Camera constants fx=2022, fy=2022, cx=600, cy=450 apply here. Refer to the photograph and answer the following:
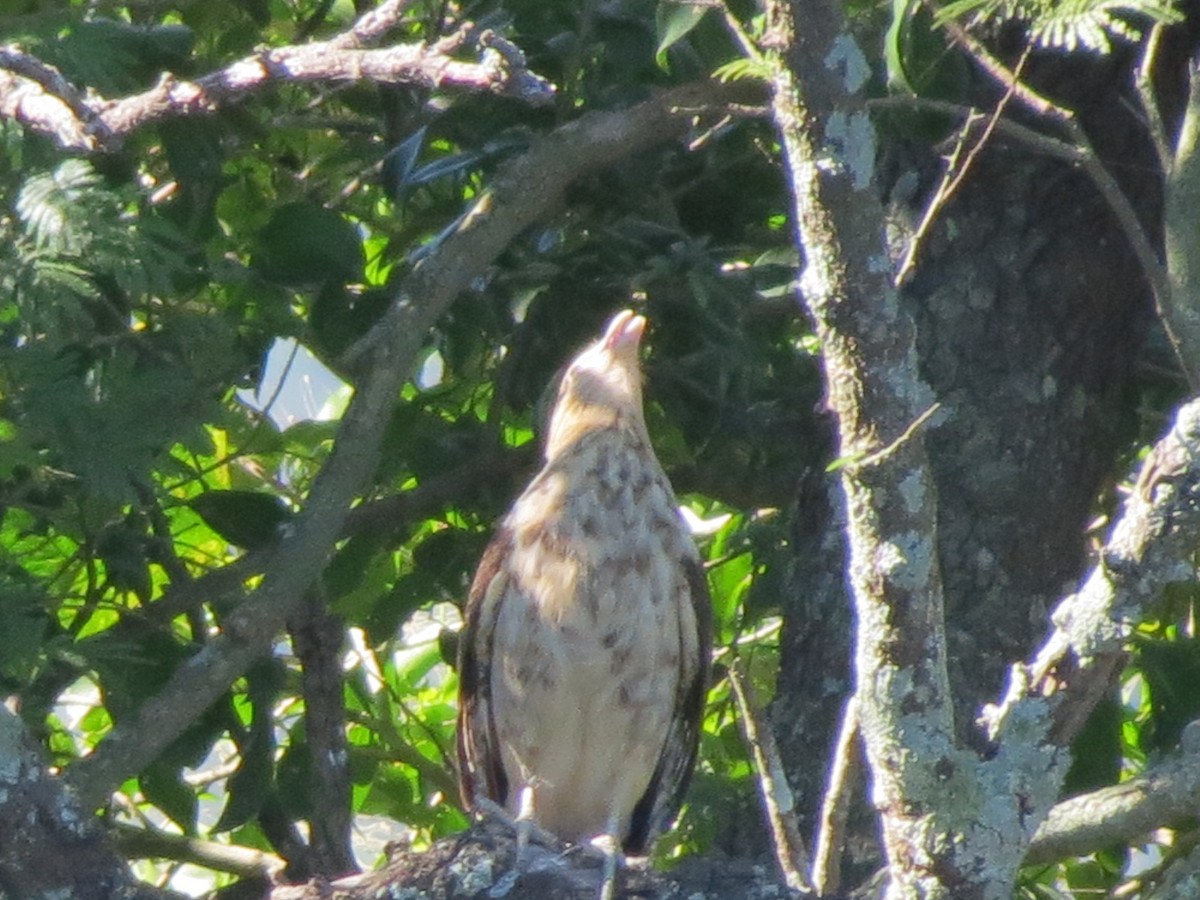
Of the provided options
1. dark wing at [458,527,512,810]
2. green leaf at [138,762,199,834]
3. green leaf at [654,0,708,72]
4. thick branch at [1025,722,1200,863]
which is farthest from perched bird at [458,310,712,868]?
thick branch at [1025,722,1200,863]

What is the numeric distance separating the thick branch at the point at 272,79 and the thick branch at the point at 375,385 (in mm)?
1342

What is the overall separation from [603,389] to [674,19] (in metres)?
1.39

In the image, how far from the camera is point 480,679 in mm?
4945

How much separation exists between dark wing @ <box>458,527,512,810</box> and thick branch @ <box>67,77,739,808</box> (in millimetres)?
855

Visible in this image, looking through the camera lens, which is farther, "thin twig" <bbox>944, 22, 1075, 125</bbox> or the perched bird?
the perched bird

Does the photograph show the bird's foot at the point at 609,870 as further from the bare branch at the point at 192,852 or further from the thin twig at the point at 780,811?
the bare branch at the point at 192,852

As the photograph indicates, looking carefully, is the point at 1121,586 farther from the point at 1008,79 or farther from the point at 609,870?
the point at 1008,79

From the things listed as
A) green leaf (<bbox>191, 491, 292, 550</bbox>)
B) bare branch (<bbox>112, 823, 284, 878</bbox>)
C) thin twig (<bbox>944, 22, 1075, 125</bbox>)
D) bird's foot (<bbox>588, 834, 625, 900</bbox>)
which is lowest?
bird's foot (<bbox>588, 834, 625, 900</bbox>)

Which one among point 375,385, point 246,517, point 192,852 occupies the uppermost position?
point 375,385

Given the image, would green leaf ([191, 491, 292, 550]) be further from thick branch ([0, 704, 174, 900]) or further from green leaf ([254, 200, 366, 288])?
thick branch ([0, 704, 174, 900])

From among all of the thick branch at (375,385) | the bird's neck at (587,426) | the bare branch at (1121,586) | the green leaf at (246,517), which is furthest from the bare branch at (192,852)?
the bare branch at (1121,586)

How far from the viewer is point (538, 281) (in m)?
4.45

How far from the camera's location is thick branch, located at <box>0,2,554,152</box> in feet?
7.39

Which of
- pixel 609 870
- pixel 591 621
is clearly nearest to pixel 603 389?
pixel 591 621
